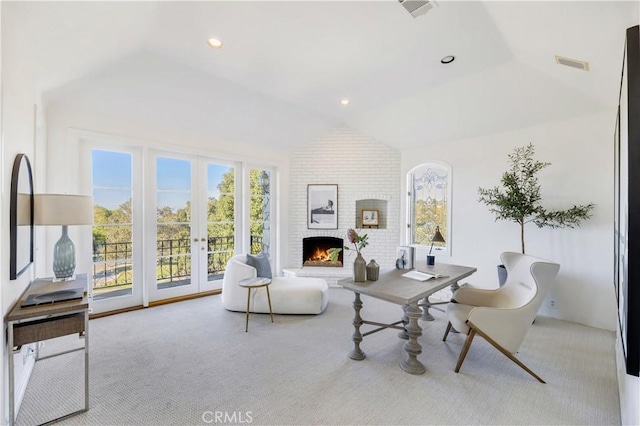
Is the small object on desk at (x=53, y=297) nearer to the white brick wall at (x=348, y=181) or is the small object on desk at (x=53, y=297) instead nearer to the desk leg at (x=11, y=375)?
the desk leg at (x=11, y=375)

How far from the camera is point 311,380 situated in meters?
2.23

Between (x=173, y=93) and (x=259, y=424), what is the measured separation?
145 inches

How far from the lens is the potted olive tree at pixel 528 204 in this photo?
10.9ft

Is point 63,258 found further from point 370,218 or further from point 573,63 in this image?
point 573,63

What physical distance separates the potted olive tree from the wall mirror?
454cm

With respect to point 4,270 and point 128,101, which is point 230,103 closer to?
point 128,101

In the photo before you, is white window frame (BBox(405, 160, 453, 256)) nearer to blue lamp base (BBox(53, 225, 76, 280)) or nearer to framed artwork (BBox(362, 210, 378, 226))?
framed artwork (BBox(362, 210, 378, 226))

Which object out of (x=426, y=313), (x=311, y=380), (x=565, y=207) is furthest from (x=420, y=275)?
(x=565, y=207)

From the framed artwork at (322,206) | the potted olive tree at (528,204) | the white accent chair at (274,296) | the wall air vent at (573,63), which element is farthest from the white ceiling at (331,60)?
the white accent chair at (274,296)

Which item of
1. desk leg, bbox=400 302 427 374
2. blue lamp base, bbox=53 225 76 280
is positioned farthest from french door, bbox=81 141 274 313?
desk leg, bbox=400 302 427 374

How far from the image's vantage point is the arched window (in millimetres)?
4621

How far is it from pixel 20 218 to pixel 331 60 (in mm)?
3074

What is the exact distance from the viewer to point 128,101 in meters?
3.47

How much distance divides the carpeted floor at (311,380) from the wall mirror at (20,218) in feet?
3.24
